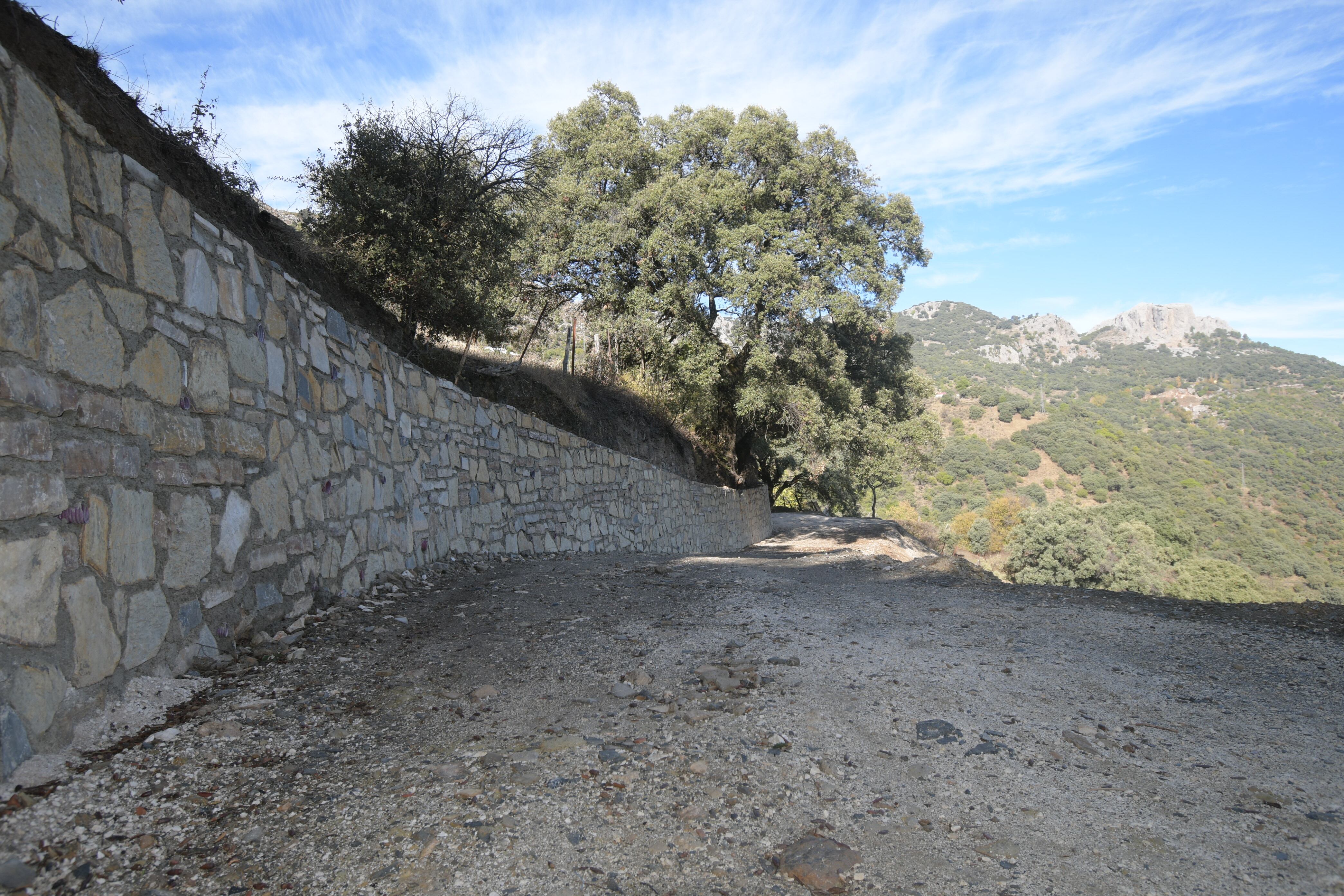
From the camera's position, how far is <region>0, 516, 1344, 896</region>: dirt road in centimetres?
202

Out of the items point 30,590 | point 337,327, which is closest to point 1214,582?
point 337,327

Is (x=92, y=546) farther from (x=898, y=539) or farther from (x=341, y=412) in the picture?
(x=898, y=539)

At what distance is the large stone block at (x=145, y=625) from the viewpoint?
2756 millimetres

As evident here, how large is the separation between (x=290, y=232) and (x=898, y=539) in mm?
18404

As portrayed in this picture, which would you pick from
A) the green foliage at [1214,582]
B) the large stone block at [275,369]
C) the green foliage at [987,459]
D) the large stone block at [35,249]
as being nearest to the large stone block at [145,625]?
the large stone block at [35,249]

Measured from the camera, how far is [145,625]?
2850 mm

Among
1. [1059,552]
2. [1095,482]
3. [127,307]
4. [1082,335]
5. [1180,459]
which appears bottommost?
[1059,552]

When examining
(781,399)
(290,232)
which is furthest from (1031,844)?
(781,399)

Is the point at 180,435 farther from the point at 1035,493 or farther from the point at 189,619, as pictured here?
the point at 1035,493

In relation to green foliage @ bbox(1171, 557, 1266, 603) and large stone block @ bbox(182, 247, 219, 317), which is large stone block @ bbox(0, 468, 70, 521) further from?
green foliage @ bbox(1171, 557, 1266, 603)

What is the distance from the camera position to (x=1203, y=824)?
2.28 metres

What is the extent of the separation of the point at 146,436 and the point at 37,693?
110 centimetres

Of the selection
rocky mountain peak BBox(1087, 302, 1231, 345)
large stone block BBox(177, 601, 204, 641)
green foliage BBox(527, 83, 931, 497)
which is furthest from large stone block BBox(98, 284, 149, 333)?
rocky mountain peak BBox(1087, 302, 1231, 345)

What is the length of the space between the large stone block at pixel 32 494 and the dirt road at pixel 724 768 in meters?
0.85
